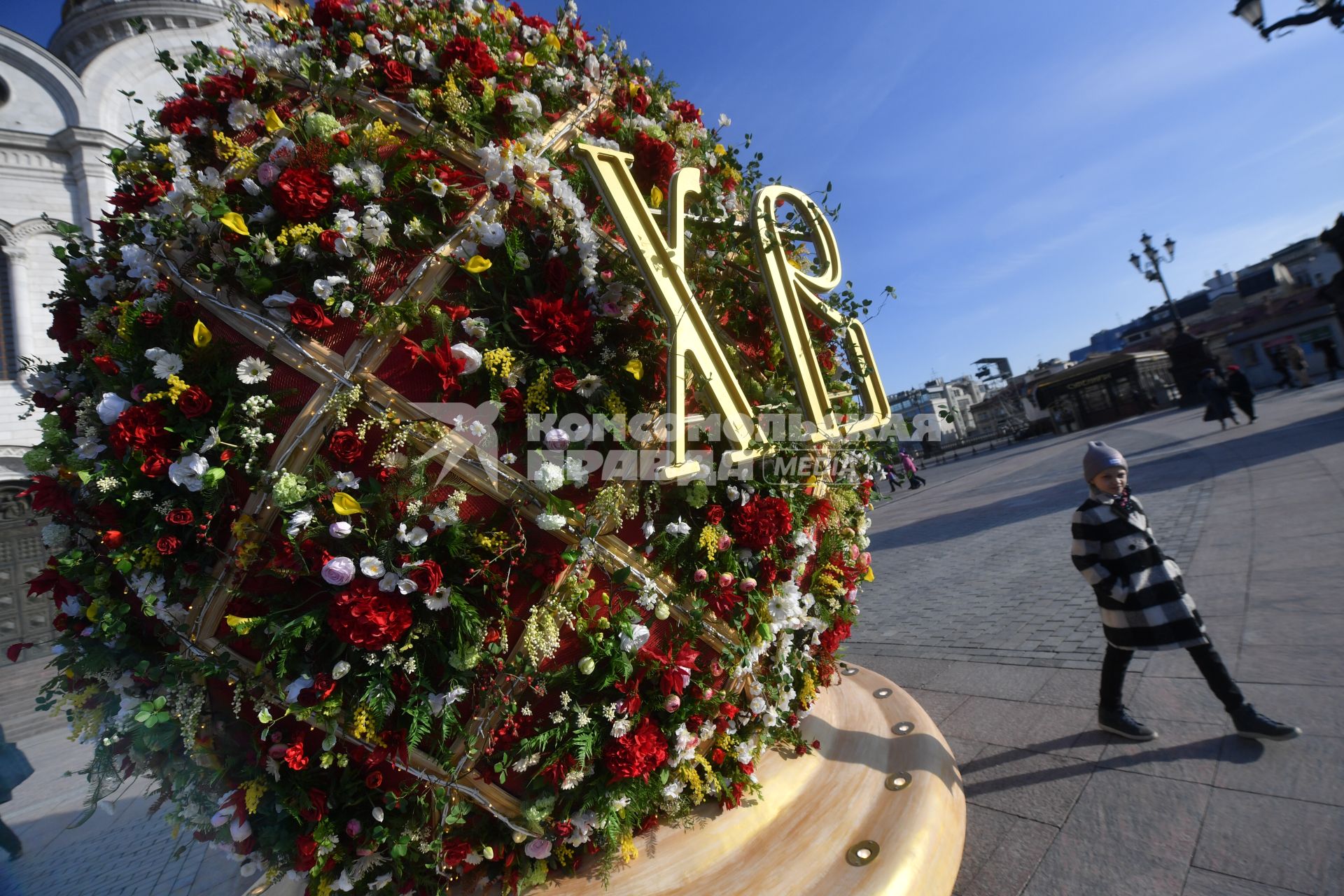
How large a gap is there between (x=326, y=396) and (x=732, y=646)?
1583mm

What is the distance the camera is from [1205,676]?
122 inches

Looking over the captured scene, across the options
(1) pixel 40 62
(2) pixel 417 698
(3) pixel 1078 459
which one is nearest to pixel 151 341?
(2) pixel 417 698

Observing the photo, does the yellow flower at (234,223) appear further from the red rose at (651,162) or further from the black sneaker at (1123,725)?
the black sneaker at (1123,725)

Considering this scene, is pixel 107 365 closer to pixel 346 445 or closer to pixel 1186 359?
pixel 346 445

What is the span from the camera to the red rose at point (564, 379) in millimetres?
1929

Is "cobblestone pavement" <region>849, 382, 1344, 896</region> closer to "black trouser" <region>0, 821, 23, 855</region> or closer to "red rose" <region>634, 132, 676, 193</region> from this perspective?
"red rose" <region>634, 132, 676, 193</region>

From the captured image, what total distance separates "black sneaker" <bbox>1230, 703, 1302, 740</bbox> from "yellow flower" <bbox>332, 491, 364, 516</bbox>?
3995mm

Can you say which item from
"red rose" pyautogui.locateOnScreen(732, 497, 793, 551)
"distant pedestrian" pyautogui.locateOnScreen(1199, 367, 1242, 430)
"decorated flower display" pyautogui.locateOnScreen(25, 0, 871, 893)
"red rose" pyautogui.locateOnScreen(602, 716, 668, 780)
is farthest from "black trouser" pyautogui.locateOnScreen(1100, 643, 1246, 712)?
"distant pedestrian" pyautogui.locateOnScreen(1199, 367, 1242, 430)

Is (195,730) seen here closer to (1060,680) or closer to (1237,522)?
(1060,680)

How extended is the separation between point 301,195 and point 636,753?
204 cm

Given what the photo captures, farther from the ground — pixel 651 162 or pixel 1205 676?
pixel 651 162

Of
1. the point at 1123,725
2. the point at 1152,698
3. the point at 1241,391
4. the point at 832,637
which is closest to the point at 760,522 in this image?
the point at 832,637

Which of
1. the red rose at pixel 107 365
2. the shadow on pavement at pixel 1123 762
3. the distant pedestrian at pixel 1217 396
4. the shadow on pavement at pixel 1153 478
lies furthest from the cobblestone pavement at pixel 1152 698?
the distant pedestrian at pixel 1217 396

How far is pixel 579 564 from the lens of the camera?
1.94 m
